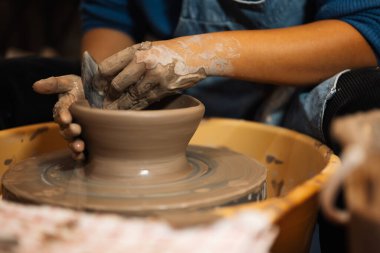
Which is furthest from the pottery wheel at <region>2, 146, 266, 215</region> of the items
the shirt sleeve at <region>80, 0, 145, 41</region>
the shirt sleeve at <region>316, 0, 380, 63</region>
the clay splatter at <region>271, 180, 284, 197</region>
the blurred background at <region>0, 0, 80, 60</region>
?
the blurred background at <region>0, 0, 80, 60</region>

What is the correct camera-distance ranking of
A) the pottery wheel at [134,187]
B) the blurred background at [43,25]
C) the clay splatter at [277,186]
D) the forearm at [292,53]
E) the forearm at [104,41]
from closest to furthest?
the pottery wheel at [134,187] < the forearm at [292,53] < the clay splatter at [277,186] < the forearm at [104,41] < the blurred background at [43,25]

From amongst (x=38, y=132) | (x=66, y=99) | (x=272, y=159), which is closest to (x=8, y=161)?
(x=38, y=132)

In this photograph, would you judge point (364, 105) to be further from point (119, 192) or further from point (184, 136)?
point (119, 192)

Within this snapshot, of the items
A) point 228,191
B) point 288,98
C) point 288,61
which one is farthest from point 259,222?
point 288,98

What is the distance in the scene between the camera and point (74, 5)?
3.46 metres

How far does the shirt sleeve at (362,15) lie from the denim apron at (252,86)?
17cm

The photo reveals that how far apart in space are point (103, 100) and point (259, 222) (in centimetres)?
60

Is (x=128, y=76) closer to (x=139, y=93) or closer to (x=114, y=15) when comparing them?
(x=139, y=93)

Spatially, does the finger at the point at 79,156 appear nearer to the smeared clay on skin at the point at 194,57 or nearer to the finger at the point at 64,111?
the finger at the point at 64,111

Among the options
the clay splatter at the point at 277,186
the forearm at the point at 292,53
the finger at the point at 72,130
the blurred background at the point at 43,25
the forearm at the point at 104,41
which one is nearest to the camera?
the finger at the point at 72,130

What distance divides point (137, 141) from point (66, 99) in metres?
0.25

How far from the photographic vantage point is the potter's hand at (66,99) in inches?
41.3

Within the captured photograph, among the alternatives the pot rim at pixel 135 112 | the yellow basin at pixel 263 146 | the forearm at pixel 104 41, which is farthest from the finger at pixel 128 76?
the forearm at pixel 104 41

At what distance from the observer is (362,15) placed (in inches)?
50.8
